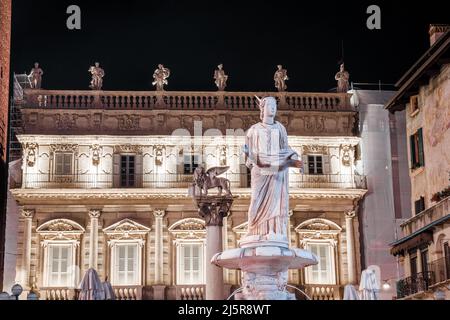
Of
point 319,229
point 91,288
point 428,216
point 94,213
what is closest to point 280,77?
point 319,229

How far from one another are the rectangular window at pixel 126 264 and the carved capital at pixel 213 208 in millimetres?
15296

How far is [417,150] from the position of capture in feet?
114

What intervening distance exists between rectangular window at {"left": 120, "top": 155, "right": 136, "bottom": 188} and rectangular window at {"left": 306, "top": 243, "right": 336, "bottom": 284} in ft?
29.9

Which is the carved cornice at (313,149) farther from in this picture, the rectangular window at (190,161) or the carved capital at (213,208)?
the carved capital at (213,208)

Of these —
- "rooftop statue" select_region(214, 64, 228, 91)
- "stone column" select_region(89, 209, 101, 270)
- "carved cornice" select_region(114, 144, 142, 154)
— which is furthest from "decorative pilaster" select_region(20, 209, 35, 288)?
"rooftop statue" select_region(214, 64, 228, 91)

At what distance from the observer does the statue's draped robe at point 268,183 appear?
50.4ft

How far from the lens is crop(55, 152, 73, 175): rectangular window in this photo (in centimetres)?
4112

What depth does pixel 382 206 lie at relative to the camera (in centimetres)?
4222

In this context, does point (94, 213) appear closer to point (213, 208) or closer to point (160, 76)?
point (160, 76)

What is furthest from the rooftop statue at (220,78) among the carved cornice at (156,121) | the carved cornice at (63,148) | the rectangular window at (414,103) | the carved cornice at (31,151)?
the rectangular window at (414,103)

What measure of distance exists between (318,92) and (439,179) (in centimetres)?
1239

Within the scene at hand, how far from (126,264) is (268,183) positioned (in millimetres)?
25730

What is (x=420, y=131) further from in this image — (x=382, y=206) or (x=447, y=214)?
(x=382, y=206)
